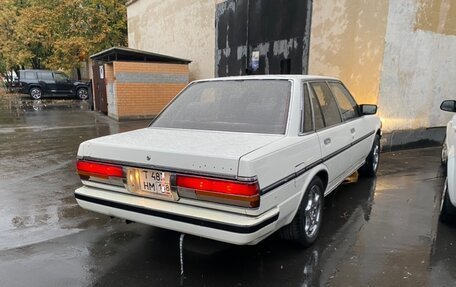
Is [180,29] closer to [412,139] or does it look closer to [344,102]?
[412,139]

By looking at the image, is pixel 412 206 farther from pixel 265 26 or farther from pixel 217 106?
pixel 265 26

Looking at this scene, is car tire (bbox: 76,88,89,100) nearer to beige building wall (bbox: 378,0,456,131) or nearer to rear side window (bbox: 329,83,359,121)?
beige building wall (bbox: 378,0,456,131)

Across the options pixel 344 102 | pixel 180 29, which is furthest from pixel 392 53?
pixel 180 29

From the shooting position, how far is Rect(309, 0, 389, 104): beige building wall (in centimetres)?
753

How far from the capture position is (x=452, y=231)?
4156 mm

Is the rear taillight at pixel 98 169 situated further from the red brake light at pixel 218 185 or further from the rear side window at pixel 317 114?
the rear side window at pixel 317 114

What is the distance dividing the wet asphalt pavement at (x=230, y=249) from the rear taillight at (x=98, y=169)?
815 millimetres

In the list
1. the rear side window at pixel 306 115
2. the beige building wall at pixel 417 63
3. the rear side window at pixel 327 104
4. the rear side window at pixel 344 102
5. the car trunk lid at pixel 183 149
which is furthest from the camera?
the beige building wall at pixel 417 63

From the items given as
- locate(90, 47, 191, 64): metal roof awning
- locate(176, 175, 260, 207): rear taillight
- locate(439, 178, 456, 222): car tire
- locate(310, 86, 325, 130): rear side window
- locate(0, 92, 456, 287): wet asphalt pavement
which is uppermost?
locate(90, 47, 191, 64): metal roof awning

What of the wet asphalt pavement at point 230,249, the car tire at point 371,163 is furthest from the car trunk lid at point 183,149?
the car tire at point 371,163

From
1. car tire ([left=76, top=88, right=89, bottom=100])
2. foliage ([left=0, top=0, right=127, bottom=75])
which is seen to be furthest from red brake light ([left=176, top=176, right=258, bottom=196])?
car tire ([left=76, top=88, right=89, bottom=100])

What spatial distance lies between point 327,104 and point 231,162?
77.8 inches

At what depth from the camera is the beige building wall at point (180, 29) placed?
13.8 metres

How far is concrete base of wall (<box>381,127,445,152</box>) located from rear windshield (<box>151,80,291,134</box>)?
5131 millimetres
